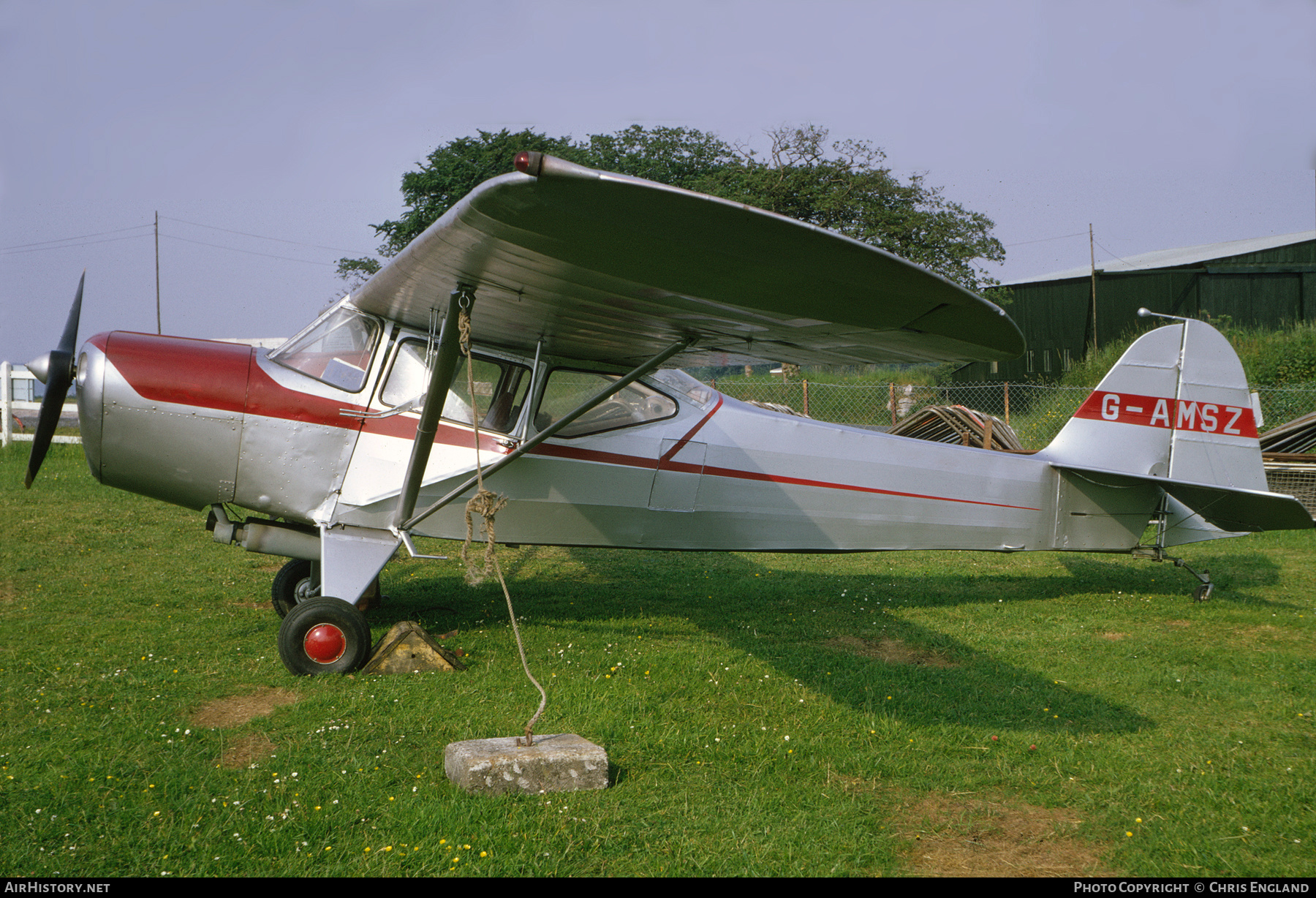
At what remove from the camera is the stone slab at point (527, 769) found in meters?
3.49

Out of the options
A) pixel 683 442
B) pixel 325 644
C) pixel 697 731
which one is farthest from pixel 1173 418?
pixel 325 644

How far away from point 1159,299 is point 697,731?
29814 mm

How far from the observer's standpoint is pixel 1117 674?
530 cm

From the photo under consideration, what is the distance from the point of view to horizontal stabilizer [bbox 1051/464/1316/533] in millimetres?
5965

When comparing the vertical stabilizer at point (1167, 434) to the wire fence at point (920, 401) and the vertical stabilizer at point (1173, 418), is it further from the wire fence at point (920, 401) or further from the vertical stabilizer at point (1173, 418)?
the wire fence at point (920, 401)

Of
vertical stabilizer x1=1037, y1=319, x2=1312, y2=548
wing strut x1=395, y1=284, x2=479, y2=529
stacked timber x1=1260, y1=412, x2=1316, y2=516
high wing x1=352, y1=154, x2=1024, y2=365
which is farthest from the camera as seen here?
stacked timber x1=1260, y1=412, x2=1316, y2=516

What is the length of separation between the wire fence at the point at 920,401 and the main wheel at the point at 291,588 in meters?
10.7

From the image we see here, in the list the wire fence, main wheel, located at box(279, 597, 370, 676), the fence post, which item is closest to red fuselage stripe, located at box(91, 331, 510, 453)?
main wheel, located at box(279, 597, 370, 676)

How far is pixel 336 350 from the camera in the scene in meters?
5.77

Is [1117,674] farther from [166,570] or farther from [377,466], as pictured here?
A: [166,570]

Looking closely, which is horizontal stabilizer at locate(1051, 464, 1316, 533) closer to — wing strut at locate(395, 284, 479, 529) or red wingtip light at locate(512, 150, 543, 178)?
wing strut at locate(395, 284, 479, 529)

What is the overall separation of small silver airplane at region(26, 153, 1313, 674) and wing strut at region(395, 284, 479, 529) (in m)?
0.02

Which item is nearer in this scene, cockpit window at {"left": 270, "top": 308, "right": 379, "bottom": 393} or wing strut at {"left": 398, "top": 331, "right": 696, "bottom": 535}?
wing strut at {"left": 398, "top": 331, "right": 696, "bottom": 535}

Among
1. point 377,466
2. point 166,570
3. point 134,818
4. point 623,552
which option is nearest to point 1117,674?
point 377,466
